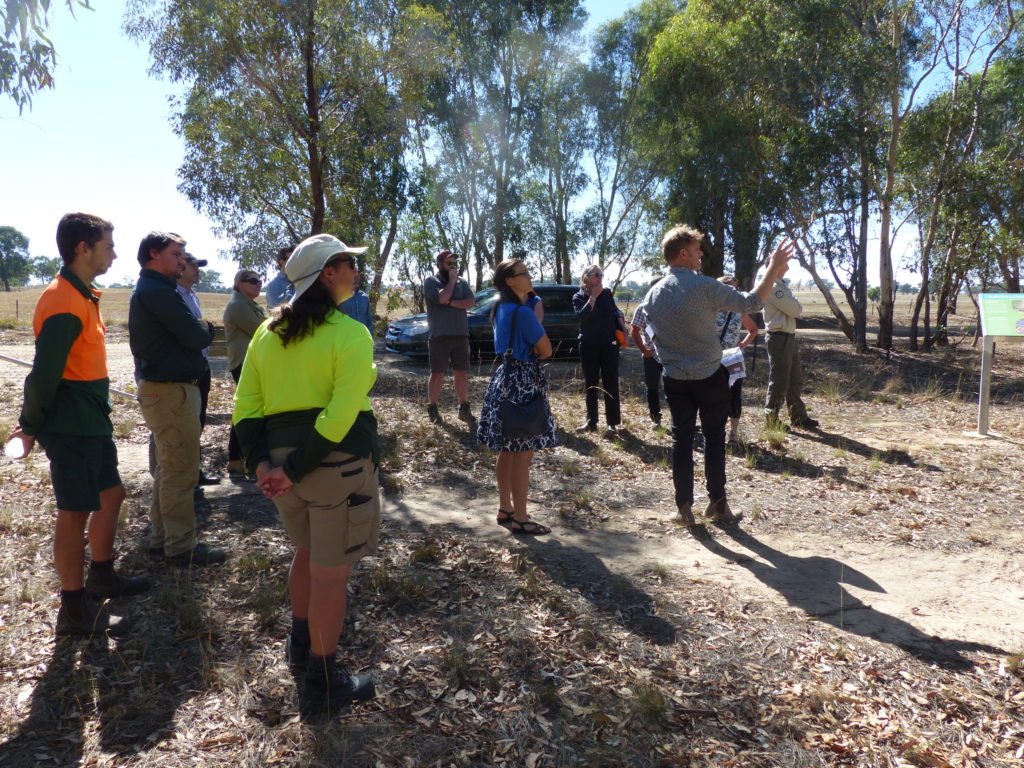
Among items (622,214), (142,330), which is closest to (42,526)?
(142,330)

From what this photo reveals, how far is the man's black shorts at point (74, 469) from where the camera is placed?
3.33 m

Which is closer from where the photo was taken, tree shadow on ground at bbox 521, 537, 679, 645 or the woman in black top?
tree shadow on ground at bbox 521, 537, 679, 645

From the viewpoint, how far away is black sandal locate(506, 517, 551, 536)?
495cm

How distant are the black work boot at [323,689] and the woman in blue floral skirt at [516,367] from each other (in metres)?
1.96

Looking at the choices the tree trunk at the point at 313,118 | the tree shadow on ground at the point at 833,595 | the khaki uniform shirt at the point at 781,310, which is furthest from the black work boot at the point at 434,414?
the tree trunk at the point at 313,118

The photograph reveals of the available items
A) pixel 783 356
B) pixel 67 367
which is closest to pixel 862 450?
pixel 783 356

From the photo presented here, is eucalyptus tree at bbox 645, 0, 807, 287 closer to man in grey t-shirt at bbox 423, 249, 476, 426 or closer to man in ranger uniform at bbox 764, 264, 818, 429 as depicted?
man in ranger uniform at bbox 764, 264, 818, 429

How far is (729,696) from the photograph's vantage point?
308 cm

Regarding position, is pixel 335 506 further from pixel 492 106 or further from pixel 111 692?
pixel 492 106

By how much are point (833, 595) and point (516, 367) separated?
7.28 ft

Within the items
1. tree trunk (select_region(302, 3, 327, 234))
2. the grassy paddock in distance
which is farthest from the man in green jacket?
the grassy paddock in distance

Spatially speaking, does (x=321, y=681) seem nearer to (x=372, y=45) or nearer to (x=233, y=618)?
(x=233, y=618)

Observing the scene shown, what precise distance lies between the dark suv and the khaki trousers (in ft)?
33.3

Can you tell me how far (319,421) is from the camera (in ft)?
8.30
